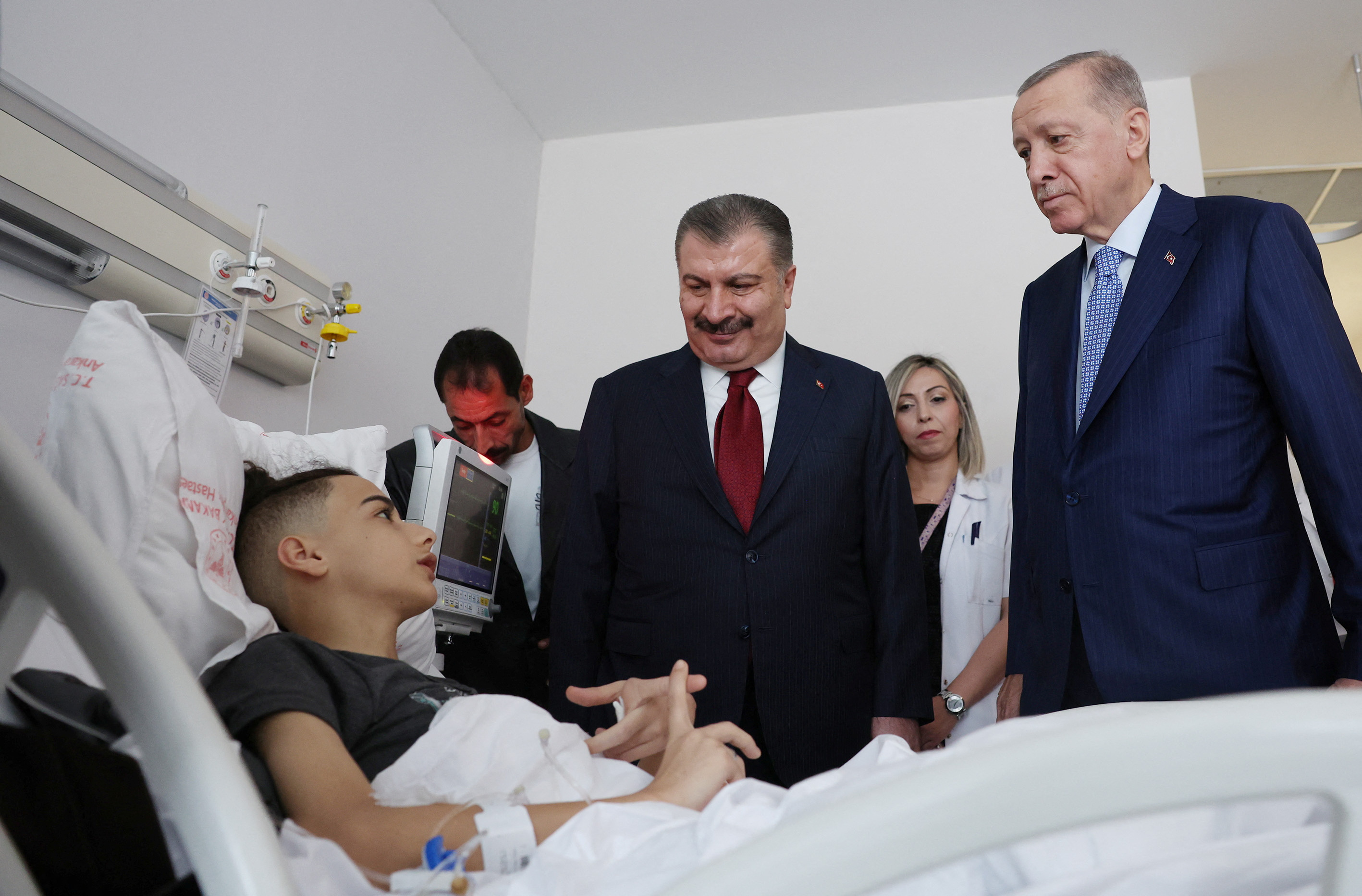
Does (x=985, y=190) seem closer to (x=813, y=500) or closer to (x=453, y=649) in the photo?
(x=813, y=500)

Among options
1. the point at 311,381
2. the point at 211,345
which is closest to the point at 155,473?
the point at 211,345

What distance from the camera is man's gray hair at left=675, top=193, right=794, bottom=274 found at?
88.4 inches

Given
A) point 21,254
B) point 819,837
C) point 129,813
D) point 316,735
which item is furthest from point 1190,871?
point 21,254

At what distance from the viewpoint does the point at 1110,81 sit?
1.83 metres

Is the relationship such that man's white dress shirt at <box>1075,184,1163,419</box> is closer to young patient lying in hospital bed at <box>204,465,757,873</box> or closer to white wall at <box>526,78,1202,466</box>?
young patient lying in hospital bed at <box>204,465,757,873</box>

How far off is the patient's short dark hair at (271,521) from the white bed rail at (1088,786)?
4.25 feet

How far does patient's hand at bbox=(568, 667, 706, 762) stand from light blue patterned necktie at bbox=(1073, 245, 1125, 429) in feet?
2.88

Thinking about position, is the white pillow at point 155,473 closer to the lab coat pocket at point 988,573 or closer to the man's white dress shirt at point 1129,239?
the man's white dress shirt at point 1129,239

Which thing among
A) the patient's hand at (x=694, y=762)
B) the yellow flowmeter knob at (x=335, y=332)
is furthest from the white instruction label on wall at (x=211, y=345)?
the patient's hand at (x=694, y=762)

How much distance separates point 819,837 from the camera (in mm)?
549

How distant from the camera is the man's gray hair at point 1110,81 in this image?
182 centimetres

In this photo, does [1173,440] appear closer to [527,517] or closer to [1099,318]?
[1099,318]

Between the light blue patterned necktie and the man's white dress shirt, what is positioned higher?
the man's white dress shirt

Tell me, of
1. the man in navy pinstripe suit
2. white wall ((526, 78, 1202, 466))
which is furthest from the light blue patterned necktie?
white wall ((526, 78, 1202, 466))
